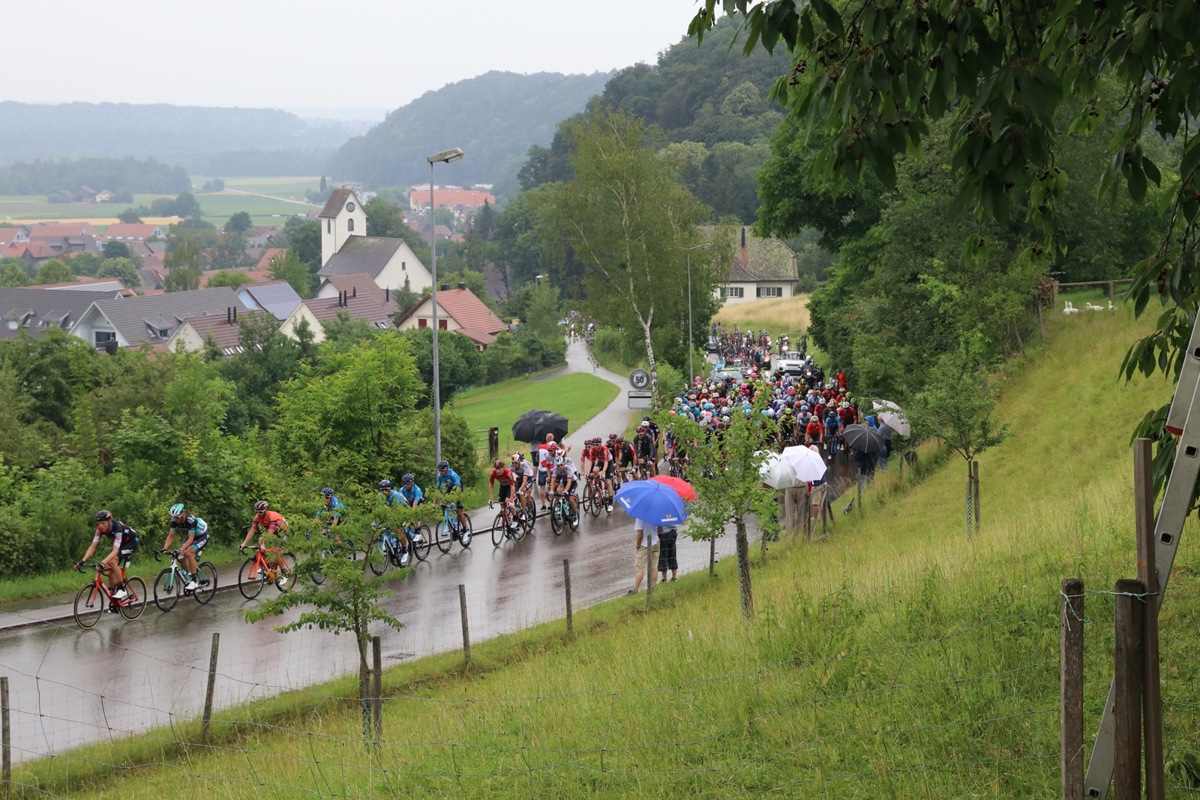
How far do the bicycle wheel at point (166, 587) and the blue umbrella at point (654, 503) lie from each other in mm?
7197

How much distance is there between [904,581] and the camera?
10016 mm

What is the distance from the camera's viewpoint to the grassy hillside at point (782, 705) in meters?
6.30

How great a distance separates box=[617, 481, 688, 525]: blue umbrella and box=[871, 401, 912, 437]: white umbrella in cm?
960

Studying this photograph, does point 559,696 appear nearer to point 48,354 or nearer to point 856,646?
point 856,646

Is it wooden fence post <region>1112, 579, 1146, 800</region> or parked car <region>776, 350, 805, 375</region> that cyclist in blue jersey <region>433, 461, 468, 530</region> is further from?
parked car <region>776, 350, 805, 375</region>

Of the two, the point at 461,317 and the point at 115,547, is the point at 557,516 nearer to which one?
the point at 115,547

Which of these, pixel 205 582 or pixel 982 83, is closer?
pixel 982 83

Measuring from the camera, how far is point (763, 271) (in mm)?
113812

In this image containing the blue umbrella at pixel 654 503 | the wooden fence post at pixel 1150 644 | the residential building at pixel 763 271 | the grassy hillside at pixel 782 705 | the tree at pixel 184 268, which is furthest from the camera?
the tree at pixel 184 268

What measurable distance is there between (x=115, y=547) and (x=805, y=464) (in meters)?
10.6

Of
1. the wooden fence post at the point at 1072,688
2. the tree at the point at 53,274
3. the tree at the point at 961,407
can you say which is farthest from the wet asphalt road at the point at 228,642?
the tree at the point at 53,274

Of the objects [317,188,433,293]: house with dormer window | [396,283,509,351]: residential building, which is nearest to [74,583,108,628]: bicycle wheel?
[396,283,509,351]: residential building

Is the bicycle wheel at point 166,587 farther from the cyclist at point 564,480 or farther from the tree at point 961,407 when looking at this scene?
the tree at point 961,407

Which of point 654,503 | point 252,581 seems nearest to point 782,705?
point 654,503
